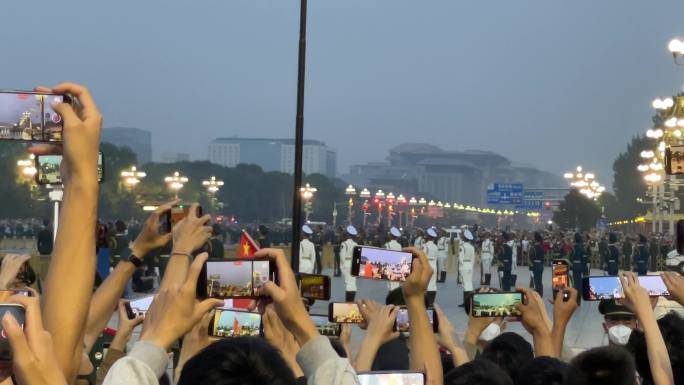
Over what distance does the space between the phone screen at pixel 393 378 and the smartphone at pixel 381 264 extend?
4.45 ft

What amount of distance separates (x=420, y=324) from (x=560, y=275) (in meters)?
2.11

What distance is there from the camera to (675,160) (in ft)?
26.2

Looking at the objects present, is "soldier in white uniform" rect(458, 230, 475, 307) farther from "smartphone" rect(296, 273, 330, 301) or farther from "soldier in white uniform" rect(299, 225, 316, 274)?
"smartphone" rect(296, 273, 330, 301)

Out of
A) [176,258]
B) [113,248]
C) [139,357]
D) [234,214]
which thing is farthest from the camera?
[234,214]

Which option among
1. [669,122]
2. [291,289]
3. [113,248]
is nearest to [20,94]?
[291,289]

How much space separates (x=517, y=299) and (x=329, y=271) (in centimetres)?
3483

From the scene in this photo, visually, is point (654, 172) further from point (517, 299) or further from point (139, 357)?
point (139, 357)

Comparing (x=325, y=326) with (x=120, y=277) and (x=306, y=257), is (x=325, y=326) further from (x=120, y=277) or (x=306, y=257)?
(x=306, y=257)

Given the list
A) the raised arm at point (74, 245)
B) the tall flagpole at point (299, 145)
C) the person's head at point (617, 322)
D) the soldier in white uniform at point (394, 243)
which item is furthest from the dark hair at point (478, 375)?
the soldier in white uniform at point (394, 243)

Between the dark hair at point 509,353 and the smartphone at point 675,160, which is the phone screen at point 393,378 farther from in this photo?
the smartphone at point 675,160

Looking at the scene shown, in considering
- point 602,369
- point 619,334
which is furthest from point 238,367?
point 619,334

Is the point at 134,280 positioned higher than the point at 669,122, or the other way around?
the point at 669,122

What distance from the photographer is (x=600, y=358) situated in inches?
141

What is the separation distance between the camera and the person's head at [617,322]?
7.26 m
